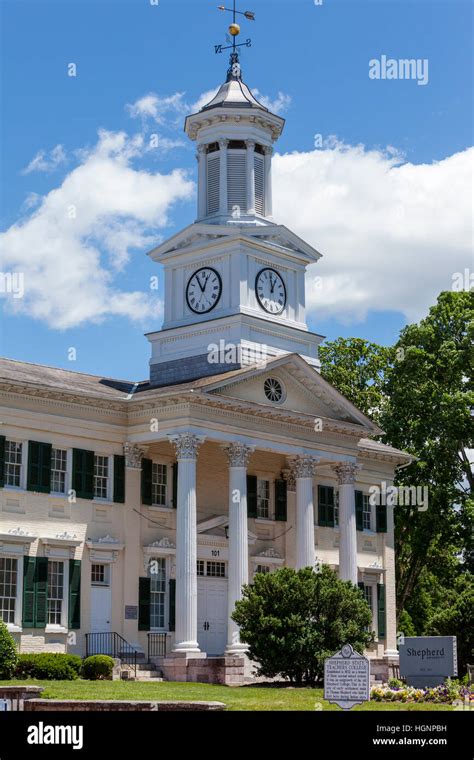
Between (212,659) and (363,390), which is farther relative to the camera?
(363,390)

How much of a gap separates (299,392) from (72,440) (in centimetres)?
879

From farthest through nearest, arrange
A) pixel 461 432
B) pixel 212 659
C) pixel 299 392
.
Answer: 1. pixel 461 432
2. pixel 299 392
3. pixel 212 659

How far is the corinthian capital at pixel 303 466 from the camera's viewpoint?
143 feet

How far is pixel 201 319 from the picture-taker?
45.0 metres

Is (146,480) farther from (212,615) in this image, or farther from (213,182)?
(213,182)

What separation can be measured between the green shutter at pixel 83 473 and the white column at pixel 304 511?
25.7ft

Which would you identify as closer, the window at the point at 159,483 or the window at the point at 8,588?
the window at the point at 8,588

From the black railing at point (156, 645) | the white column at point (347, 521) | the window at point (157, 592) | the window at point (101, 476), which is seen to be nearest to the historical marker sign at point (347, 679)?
the black railing at point (156, 645)

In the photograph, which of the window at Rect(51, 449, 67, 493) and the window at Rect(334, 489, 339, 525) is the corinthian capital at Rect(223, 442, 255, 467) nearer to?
the window at Rect(51, 449, 67, 493)

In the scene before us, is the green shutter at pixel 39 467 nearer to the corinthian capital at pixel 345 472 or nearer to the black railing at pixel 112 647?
the black railing at pixel 112 647

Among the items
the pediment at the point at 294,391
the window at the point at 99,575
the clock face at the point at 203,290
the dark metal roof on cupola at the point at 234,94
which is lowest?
the window at the point at 99,575
